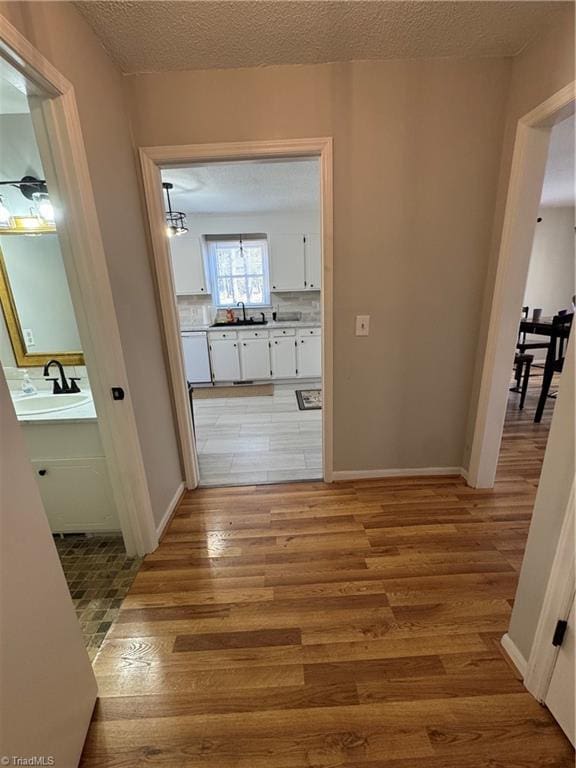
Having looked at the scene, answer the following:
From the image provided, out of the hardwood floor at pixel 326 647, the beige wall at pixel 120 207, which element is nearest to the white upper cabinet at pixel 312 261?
the beige wall at pixel 120 207

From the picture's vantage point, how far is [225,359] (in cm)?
479

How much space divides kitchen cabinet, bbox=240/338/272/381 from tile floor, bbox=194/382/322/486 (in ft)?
1.83

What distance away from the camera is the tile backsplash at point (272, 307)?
5.15m

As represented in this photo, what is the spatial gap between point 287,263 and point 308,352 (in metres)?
1.38

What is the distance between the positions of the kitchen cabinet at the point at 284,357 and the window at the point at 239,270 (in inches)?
36.1

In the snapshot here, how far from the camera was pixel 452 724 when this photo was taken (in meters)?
1.05

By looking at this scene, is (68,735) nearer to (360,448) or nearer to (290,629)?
(290,629)

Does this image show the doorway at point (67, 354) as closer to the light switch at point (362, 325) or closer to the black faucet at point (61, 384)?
the black faucet at point (61, 384)

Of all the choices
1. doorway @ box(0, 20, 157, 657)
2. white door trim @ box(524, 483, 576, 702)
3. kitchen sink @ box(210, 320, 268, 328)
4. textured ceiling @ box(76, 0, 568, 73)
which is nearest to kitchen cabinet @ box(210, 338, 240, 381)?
kitchen sink @ box(210, 320, 268, 328)

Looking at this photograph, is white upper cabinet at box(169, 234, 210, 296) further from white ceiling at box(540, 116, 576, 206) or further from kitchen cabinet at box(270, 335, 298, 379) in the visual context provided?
white ceiling at box(540, 116, 576, 206)

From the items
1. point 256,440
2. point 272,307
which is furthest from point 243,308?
point 256,440

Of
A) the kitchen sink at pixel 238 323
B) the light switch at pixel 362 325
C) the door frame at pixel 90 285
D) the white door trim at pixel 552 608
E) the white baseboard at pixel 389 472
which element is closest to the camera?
the white door trim at pixel 552 608

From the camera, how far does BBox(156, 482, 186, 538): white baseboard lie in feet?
6.26

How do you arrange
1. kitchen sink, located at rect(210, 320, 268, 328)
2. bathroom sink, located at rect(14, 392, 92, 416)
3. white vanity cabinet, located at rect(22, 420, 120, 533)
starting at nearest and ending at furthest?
white vanity cabinet, located at rect(22, 420, 120, 533) < bathroom sink, located at rect(14, 392, 92, 416) < kitchen sink, located at rect(210, 320, 268, 328)
